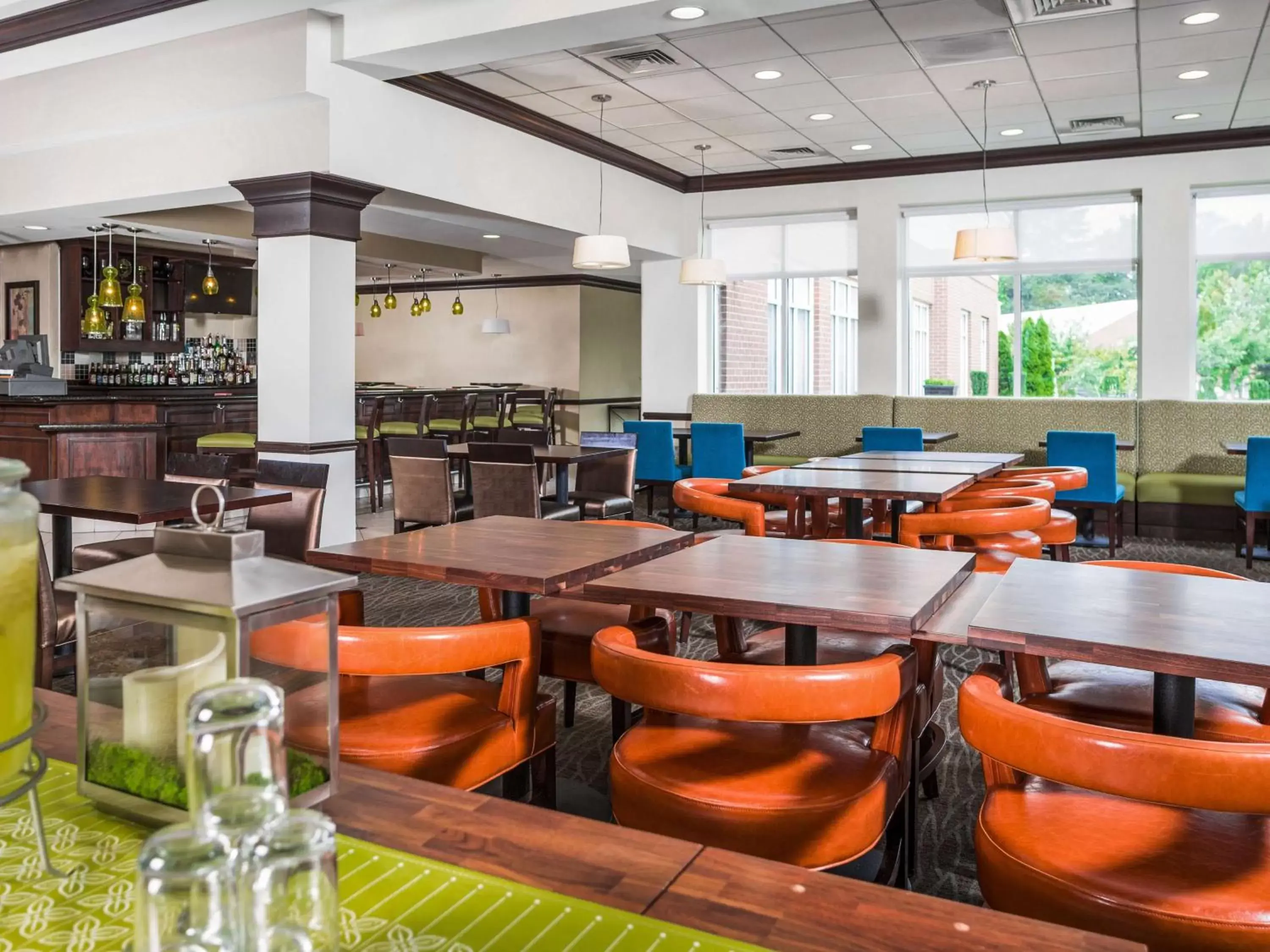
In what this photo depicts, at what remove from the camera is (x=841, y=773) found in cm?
197

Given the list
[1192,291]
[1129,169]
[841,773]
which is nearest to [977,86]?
[1129,169]

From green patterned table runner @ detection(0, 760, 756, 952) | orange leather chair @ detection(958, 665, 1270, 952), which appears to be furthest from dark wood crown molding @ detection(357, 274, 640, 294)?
green patterned table runner @ detection(0, 760, 756, 952)

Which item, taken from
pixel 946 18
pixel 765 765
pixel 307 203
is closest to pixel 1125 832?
pixel 765 765

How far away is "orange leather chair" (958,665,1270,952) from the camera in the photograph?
1.43 meters

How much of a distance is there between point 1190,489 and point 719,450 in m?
3.82

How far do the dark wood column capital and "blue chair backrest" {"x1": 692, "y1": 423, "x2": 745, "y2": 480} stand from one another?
11.6 ft

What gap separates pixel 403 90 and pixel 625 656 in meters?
5.64

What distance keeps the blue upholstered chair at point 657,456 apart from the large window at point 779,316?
1.96 meters

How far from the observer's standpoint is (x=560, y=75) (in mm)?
6828

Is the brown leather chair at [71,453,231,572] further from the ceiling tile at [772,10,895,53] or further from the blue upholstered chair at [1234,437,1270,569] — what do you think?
the blue upholstered chair at [1234,437,1270,569]

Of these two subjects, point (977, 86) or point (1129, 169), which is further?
point (1129, 169)

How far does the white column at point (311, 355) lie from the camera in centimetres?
612

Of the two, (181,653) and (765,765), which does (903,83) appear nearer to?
(765,765)

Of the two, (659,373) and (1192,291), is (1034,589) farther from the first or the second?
(659,373)
